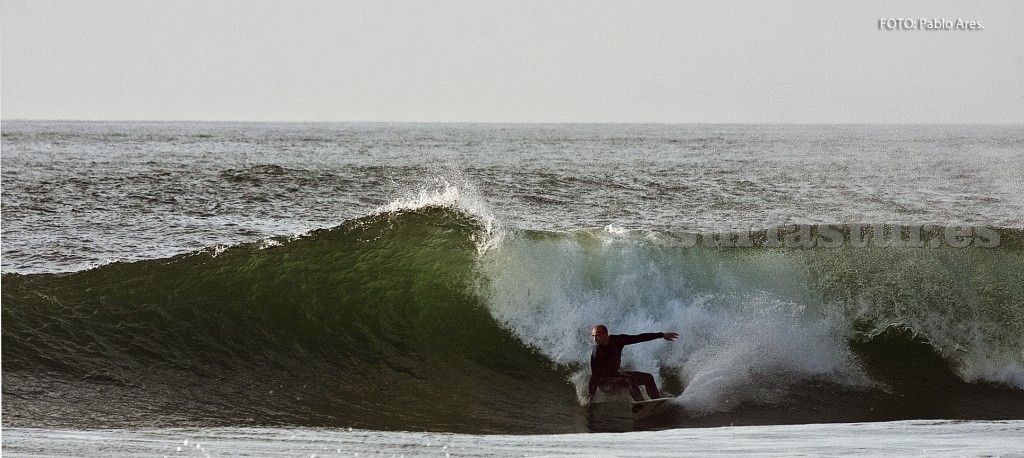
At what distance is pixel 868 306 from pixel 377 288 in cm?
624

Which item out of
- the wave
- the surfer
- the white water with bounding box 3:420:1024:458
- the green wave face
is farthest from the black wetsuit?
the white water with bounding box 3:420:1024:458

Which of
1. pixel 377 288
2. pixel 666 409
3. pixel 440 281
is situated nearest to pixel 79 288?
pixel 377 288

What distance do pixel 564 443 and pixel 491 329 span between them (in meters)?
4.27

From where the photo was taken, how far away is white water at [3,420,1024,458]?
5543 mm

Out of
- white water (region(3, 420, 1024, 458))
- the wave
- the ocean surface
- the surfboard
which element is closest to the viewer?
white water (region(3, 420, 1024, 458))

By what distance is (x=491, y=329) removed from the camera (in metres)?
10.3

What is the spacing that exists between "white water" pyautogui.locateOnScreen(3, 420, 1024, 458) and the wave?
4.56ft

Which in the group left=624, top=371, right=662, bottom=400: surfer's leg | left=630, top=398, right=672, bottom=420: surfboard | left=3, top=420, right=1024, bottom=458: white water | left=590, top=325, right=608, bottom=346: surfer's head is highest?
left=590, top=325, right=608, bottom=346: surfer's head

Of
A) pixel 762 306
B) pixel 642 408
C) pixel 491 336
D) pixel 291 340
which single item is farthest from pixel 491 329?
pixel 762 306

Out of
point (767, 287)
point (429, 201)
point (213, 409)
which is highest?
point (429, 201)

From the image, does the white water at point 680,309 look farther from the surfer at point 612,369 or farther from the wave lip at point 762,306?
the surfer at point 612,369

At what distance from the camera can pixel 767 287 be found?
35.1ft

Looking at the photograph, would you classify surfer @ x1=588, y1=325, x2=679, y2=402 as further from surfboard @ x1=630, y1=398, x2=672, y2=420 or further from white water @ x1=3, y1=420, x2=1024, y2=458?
white water @ x1=3, y1=420, x2=1024, y2=458

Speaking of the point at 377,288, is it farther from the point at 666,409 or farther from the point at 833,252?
the point at 833,252
